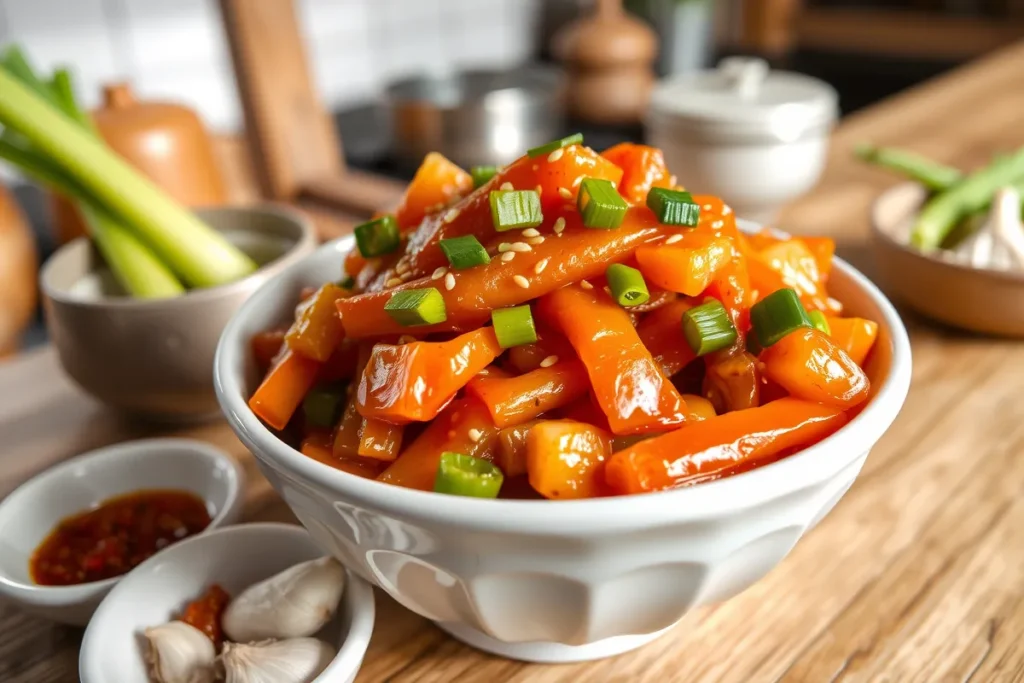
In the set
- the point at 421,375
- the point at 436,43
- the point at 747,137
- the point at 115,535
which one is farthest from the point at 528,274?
the point at 436,43

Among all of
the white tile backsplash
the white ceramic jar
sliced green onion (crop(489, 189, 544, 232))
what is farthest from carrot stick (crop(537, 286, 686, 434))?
the white tile backsplash

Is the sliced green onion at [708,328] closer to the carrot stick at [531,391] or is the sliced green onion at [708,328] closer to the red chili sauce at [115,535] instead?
the carrot stick at [531,391]

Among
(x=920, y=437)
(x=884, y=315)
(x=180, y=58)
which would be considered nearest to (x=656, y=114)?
(x=920, y=437)

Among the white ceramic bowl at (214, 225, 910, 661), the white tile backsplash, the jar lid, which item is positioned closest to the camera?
the white ceramic bowl at (214, 225, 910, 661)

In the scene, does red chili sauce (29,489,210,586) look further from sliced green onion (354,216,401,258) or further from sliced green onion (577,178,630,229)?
sliced green onion (577,178,630,229)

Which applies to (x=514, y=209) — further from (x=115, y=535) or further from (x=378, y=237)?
(x=115, y=535)

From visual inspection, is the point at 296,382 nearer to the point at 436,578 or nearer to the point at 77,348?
the point at 436,578
